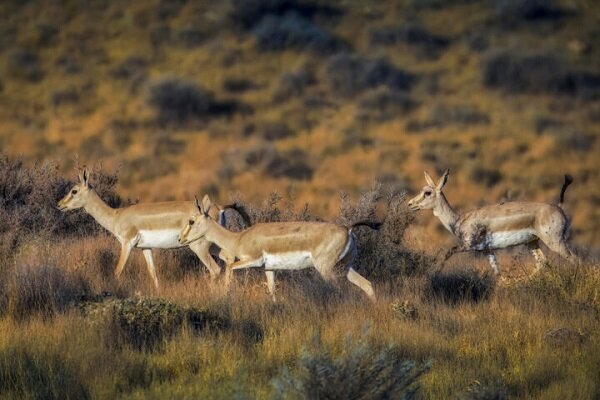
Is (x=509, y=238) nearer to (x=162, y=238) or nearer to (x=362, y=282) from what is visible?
(x=362, y=282)

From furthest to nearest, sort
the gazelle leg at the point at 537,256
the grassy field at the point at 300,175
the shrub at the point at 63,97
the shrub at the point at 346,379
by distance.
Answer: the shrub at the point at 63,97 → the gazelle leg at the point at 537,256 → the grassy field at the point at 300,175 → the shrub at the point at 346,379

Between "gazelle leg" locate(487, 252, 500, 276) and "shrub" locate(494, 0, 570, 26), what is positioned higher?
"shrub" locate(494, 0, 570, 26)

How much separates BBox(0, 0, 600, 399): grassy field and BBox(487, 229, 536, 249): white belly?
454mm

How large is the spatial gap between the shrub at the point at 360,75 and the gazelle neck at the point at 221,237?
3165 cm

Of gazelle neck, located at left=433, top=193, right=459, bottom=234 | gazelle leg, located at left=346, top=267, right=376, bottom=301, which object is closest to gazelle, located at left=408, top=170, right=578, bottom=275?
gazelle neck, located at left=433, top=193, right=459, bottom=234

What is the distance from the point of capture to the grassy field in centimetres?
844

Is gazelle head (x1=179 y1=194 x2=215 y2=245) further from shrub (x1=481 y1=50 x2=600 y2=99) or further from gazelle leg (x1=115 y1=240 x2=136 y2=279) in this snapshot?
shrub (x1=481 y1=50 x2=600 y2=99)

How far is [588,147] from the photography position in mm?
35625

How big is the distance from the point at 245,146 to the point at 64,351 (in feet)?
89.7

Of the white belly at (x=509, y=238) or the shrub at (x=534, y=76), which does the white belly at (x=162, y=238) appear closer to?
the white belly at (x=509, y=238)

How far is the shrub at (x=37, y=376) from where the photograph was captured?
766cm

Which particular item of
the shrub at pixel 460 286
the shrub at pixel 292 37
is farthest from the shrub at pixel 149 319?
the shrub at pixel 292 37

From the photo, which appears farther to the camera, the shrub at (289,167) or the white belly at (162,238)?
the shrub at (289,167)

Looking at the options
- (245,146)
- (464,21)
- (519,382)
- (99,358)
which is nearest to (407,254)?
(519,382)
